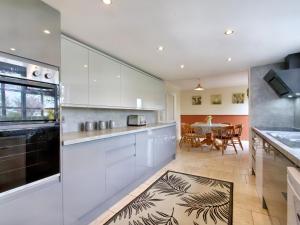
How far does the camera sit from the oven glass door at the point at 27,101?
106 centimetres

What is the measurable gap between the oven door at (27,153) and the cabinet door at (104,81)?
99 cm

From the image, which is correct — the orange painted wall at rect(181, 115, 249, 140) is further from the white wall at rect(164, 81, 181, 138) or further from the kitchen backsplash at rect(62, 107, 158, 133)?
the kitchen backsplash at rect(62, 107, 158, 133)

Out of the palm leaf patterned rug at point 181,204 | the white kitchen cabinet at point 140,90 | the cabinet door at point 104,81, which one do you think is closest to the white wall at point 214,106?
the white kitchen cabinet at point 140,90

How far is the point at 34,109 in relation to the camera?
4.05ft

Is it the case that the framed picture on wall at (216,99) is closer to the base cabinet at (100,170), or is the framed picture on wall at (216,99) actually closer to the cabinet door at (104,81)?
the base cabinet at (100,170)

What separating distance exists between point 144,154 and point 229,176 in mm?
1604

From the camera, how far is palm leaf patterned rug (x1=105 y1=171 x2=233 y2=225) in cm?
179

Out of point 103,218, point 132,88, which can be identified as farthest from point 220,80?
point 103,218

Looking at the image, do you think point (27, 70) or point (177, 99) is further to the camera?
point (177, 99)

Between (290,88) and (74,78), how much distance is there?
3.01 m

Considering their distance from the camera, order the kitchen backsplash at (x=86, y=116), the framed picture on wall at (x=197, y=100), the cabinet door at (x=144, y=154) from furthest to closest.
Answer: the framed picture on wall at (x=197, y=100) → the cabinet door at (x=144, y=154) → the kitchen backsplash at (x=86, y=116)

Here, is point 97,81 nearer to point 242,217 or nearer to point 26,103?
point 26,103

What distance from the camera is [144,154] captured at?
9.04 feet

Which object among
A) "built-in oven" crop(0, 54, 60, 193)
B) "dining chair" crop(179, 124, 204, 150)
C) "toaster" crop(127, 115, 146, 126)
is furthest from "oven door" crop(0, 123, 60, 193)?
"dining chair" crop(179, 124, 204, 150)
